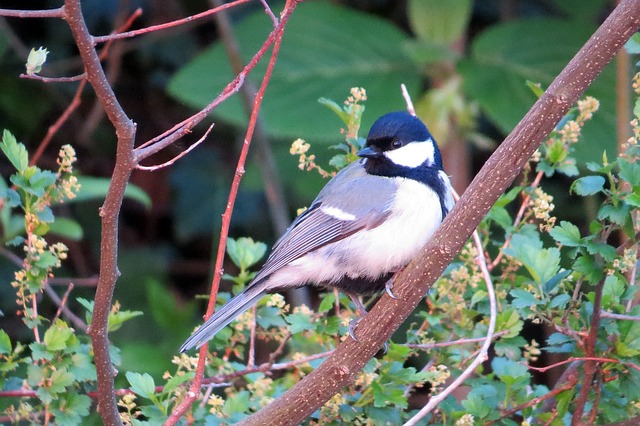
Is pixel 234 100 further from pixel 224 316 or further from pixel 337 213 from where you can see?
pixel 224 316

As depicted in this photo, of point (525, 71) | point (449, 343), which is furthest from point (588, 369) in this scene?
point (525, 71)

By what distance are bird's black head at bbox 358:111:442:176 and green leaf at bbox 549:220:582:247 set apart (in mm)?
756

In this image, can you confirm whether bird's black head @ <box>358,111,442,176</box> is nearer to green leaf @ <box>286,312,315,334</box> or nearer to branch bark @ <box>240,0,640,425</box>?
green leaf @ <box>286,312,315,334</box>

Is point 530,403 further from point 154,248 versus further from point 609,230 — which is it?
point 154,248

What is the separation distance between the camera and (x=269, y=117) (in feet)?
11.9

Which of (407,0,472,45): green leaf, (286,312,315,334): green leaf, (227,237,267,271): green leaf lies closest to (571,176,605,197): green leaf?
(286,312,315,334): green leaf

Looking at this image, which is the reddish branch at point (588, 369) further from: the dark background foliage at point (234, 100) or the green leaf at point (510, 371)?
the dark background foliage at point (234, 100)

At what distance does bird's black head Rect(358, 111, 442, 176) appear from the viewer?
2.53 m

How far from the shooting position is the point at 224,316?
2.11 metres

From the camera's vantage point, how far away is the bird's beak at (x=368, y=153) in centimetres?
233

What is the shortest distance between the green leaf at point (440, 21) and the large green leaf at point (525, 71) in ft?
0.44

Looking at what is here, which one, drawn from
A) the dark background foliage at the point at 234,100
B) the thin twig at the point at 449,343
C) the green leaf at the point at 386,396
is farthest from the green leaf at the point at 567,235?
the dark background foliage at the point at 234,100

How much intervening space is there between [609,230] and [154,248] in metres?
3.22

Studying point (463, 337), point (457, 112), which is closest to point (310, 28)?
point (457, 112)
